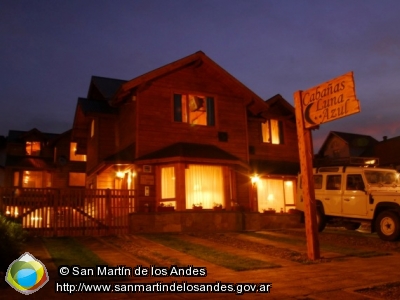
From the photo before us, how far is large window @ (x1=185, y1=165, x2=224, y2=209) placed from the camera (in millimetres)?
18656

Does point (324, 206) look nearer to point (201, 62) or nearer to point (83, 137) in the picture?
point (201, 62)

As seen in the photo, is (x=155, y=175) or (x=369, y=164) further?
(x=155, y=175)

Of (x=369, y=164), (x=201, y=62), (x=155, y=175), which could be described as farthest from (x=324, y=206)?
(x=201, y=62)

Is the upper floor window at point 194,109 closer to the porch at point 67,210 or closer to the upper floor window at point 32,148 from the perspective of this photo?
the porch at point 67,210

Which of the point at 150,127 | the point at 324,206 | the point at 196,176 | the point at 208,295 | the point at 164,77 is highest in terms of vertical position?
the point at 164,77

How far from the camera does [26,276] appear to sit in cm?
728

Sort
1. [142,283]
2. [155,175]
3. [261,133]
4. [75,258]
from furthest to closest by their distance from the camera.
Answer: [261,133] → [155,175] → [75,258] → [142,283]

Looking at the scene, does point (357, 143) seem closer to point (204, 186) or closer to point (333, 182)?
point (204, 186)

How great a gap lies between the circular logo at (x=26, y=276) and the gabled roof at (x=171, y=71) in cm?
1162

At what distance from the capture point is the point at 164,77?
19.5 m

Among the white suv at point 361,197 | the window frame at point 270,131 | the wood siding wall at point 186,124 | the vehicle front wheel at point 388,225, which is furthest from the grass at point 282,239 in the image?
the window frame at point 270,131

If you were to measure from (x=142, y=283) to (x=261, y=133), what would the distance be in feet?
55.2

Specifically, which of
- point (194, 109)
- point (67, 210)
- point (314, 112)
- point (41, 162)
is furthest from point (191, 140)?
point (41, 162)

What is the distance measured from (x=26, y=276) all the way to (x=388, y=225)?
10.9 m
